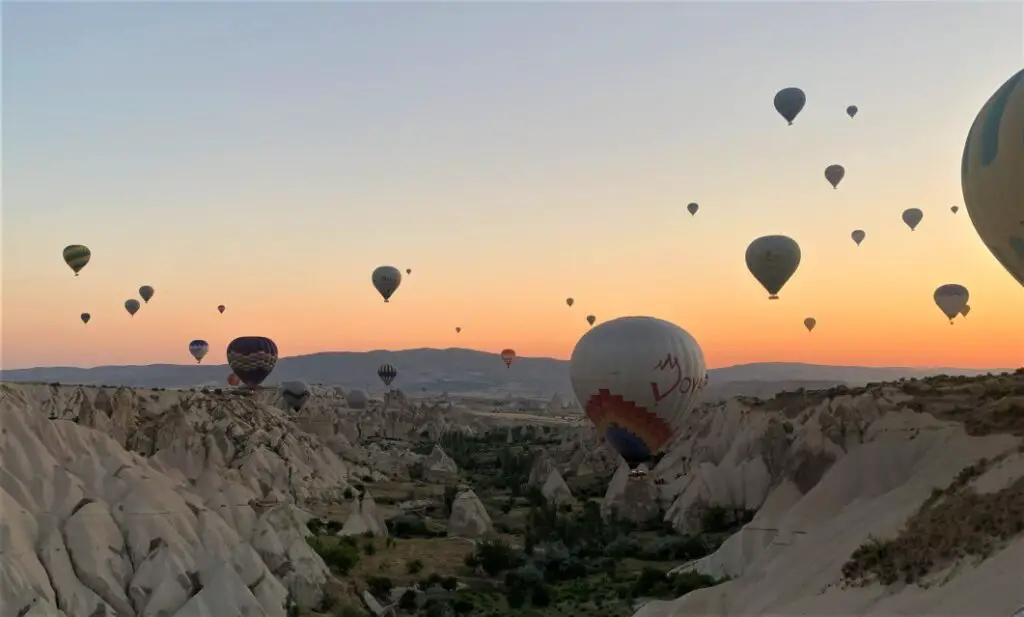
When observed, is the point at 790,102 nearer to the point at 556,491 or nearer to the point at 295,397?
the point at 556,491

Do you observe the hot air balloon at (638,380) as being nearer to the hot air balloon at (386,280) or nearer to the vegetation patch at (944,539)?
Answer: the vegetation patch at (944,539)

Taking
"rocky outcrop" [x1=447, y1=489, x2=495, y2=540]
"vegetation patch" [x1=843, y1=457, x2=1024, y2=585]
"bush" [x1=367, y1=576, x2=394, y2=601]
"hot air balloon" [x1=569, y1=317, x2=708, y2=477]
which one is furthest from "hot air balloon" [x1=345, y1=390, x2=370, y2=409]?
"vegetation patch" [x1=843, y1=457, x2=1024, y2=585]

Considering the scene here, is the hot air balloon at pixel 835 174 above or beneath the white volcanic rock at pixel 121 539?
above

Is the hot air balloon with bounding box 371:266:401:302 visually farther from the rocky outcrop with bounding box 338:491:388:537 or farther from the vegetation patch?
the vegetation patch

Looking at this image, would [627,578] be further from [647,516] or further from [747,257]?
[747,257]

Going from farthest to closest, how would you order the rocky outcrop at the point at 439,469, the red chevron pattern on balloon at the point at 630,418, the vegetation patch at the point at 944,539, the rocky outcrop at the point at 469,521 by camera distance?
the rocky outcrop at the point at 439,469
the rocky outcrop at the point at 469,521
the red chevron pattern on balloon at the point at 630,418
the vegetation patch at the point at 944,539

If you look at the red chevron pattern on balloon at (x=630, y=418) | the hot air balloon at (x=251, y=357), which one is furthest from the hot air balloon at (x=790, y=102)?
the hot air balloon at (x=251, y=357)

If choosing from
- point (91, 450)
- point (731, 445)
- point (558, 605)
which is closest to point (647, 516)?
point (731, 445)
